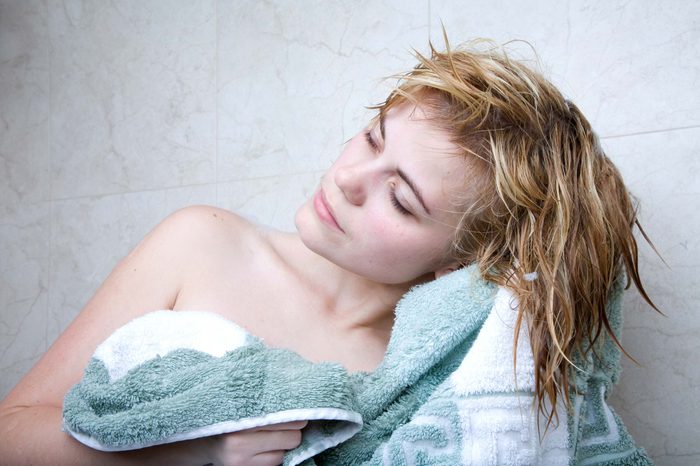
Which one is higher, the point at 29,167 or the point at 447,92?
the point at 447,92

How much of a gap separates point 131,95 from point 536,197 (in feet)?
3.58

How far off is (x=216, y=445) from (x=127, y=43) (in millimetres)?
1213

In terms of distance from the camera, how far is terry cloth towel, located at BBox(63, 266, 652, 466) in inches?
34.6

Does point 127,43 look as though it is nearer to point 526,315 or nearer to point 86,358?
point 86,358

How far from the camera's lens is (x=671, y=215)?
4.19 ft

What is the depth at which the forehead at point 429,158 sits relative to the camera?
3.48 feet

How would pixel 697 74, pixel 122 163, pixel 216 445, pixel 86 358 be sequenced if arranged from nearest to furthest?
pixel 216 445, pixel 86 358, pixel 697 74, pixel 122 163

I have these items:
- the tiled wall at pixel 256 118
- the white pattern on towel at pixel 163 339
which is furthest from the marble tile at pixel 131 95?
the white pattern on towel at pixel 163 339

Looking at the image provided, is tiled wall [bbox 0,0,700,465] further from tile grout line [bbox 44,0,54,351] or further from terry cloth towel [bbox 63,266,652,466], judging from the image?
terry cloth towel [bbox 63,266,652,466]

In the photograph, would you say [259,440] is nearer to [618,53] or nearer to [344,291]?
[344,291]

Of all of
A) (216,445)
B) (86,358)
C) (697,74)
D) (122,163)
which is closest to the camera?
(216,445)

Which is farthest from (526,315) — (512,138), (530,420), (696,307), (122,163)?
(122,163)

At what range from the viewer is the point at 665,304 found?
128cm

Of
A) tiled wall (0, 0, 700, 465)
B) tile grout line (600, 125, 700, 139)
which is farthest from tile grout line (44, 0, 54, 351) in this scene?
tile grout line (600, 125, 700, 139)
